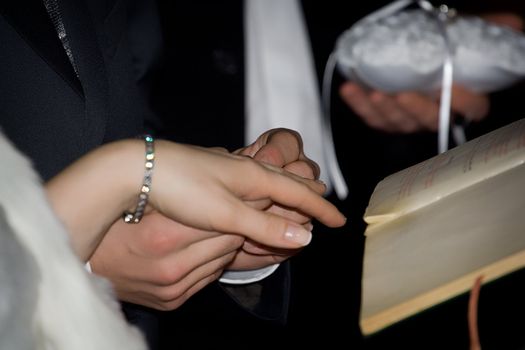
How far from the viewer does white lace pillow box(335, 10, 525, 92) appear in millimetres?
1242

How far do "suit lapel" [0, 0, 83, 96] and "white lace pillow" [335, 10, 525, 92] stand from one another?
680mm

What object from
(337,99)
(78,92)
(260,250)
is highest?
(78,92)

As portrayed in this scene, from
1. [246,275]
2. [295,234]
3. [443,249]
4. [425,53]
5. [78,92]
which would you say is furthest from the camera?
[425,53]

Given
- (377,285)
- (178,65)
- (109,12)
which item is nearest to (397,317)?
(377,285)

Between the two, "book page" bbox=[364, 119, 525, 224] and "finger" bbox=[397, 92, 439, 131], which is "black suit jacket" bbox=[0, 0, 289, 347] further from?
"finger" bbox=[397, 92, 439, 131]

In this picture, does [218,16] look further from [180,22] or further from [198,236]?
[198,236]

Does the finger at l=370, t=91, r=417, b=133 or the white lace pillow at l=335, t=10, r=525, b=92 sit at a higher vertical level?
the white lace pillow at l=335, t=10, r=525, b=92

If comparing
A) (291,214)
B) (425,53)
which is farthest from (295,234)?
(425,53)

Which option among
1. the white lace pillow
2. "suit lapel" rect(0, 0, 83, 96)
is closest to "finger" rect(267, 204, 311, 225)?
"suit lapel" rect(0, 0, 83, 96)

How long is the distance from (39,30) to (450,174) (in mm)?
491

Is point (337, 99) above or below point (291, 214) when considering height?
below

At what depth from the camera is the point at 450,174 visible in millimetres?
690

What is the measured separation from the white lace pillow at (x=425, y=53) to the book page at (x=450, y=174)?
19.7 inches

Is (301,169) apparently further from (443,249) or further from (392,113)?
(392,113)
